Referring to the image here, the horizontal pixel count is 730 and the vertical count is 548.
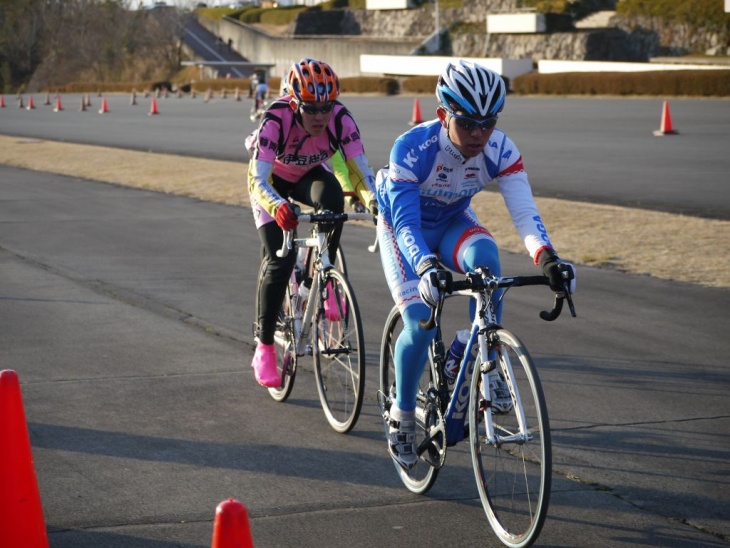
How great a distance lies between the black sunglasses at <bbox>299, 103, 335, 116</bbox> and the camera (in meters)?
7.01

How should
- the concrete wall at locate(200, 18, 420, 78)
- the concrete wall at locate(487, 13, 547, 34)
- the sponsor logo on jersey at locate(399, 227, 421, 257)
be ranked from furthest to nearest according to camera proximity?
the concrete wall at locate(200, 18, 420, 78), the concrete wall at locate(487, 13, 547, 34), the sponsor logo on jersey at locate(399, 227, 421, 257)

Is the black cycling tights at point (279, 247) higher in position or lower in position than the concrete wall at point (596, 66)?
lower

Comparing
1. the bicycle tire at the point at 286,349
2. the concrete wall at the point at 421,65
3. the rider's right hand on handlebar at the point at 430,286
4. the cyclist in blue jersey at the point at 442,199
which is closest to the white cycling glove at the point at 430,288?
the rider's right hand on handlebar at the point at 430,286

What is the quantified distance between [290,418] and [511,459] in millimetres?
2060

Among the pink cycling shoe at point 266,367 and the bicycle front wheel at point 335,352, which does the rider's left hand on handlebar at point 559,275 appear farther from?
the pink cycling shoe at point 266,367

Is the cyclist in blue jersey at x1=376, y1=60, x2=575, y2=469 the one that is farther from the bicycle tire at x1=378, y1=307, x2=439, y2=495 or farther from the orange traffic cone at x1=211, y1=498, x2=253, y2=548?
the orange traffic cone at x1=211, y1=498, x2=253, y2=548

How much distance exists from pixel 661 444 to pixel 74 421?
3.38m

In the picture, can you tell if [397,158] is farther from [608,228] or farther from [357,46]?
[357,46]

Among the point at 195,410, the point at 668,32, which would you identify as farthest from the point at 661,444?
the point at 668,32

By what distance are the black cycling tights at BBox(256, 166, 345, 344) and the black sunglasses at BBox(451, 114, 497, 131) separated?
2005mm

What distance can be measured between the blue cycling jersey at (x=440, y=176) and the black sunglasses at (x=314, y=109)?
139 cm

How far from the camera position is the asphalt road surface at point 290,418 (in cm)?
526

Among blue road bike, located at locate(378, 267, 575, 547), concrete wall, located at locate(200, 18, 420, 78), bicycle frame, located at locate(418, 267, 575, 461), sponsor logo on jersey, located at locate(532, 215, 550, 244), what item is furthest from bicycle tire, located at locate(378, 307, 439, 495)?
concrete wall, located at locate(200, 18, 420, 78)

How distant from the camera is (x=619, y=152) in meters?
24.4
